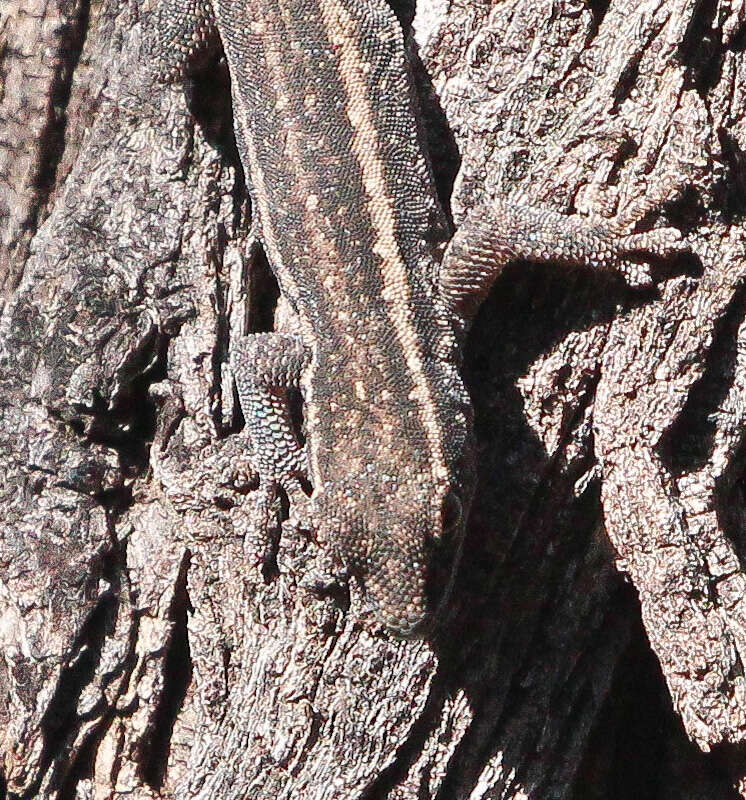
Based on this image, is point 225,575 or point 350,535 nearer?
point 350,535

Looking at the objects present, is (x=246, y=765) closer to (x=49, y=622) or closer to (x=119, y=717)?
(x=119, y=717)

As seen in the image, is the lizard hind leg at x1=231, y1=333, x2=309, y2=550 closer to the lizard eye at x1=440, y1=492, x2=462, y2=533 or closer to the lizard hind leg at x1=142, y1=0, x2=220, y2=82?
the lizard eye at x1=440, y1=492, x2=462, y2=533

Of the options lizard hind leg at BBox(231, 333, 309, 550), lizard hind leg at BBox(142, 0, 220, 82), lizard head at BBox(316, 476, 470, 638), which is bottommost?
lizard head at BBox(316, 476, 470, 638)

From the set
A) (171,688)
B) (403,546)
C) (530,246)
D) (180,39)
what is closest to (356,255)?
(530,246)

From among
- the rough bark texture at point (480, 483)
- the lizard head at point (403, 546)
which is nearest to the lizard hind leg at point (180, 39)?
the rough bark texture at point (480, 483)

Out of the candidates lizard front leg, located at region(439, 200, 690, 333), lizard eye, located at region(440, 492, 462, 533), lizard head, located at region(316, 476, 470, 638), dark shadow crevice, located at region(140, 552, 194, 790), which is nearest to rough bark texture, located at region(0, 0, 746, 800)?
dark shadow crevice, located at region(140, 552, 194, 790)

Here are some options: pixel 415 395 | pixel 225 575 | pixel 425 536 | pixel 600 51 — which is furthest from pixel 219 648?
pixel 600 51
